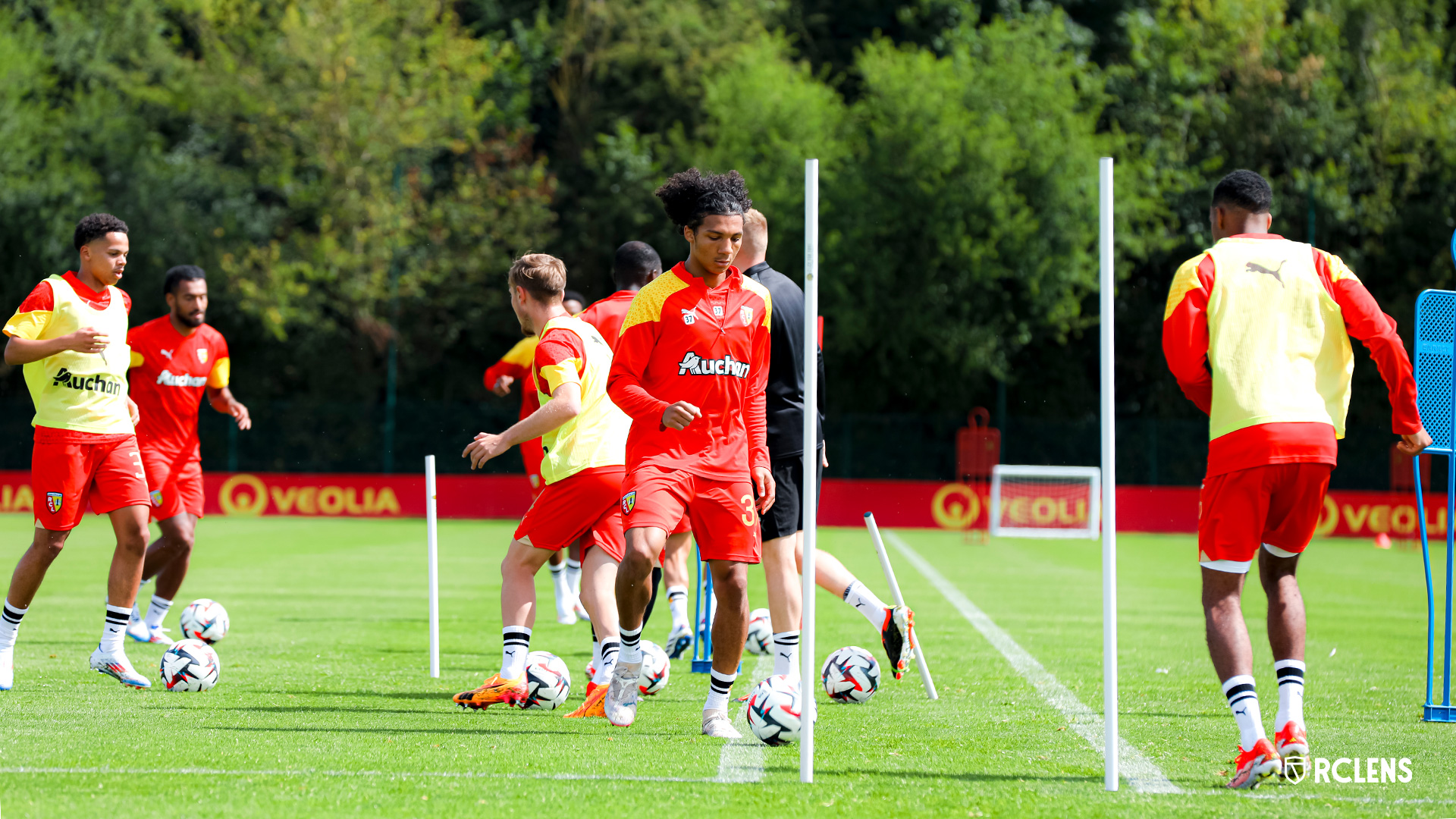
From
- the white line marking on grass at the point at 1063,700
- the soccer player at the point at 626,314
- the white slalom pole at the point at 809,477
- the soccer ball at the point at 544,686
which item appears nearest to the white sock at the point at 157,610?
the soccer player at the point at 626,314

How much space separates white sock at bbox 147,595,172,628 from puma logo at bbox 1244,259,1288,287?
6938mm

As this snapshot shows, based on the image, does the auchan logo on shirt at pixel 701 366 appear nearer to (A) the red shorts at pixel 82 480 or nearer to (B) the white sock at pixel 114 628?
(A) the red shorts at pixel 82 480

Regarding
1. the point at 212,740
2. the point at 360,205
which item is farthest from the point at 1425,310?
the point at 360,205

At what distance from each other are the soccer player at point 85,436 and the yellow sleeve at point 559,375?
2.37 metres

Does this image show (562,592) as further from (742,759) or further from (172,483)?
(742,759)

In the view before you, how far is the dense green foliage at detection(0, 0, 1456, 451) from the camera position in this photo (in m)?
32.7

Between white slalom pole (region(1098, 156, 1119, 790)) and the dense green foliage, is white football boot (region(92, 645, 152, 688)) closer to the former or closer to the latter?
white slalom pole (region(1098, 156, 1119, 790))

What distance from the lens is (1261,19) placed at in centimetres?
3769

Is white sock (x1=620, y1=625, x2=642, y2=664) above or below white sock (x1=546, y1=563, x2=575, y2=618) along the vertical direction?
above

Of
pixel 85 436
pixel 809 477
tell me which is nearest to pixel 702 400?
pixel 809 477

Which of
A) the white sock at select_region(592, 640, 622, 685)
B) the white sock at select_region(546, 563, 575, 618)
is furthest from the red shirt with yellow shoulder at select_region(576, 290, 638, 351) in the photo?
the white sock at select_region(546, 563, 575, 618)

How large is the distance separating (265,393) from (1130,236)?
21.8 meters

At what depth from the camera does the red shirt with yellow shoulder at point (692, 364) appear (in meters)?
5.79

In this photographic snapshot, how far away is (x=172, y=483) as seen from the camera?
9219mm
